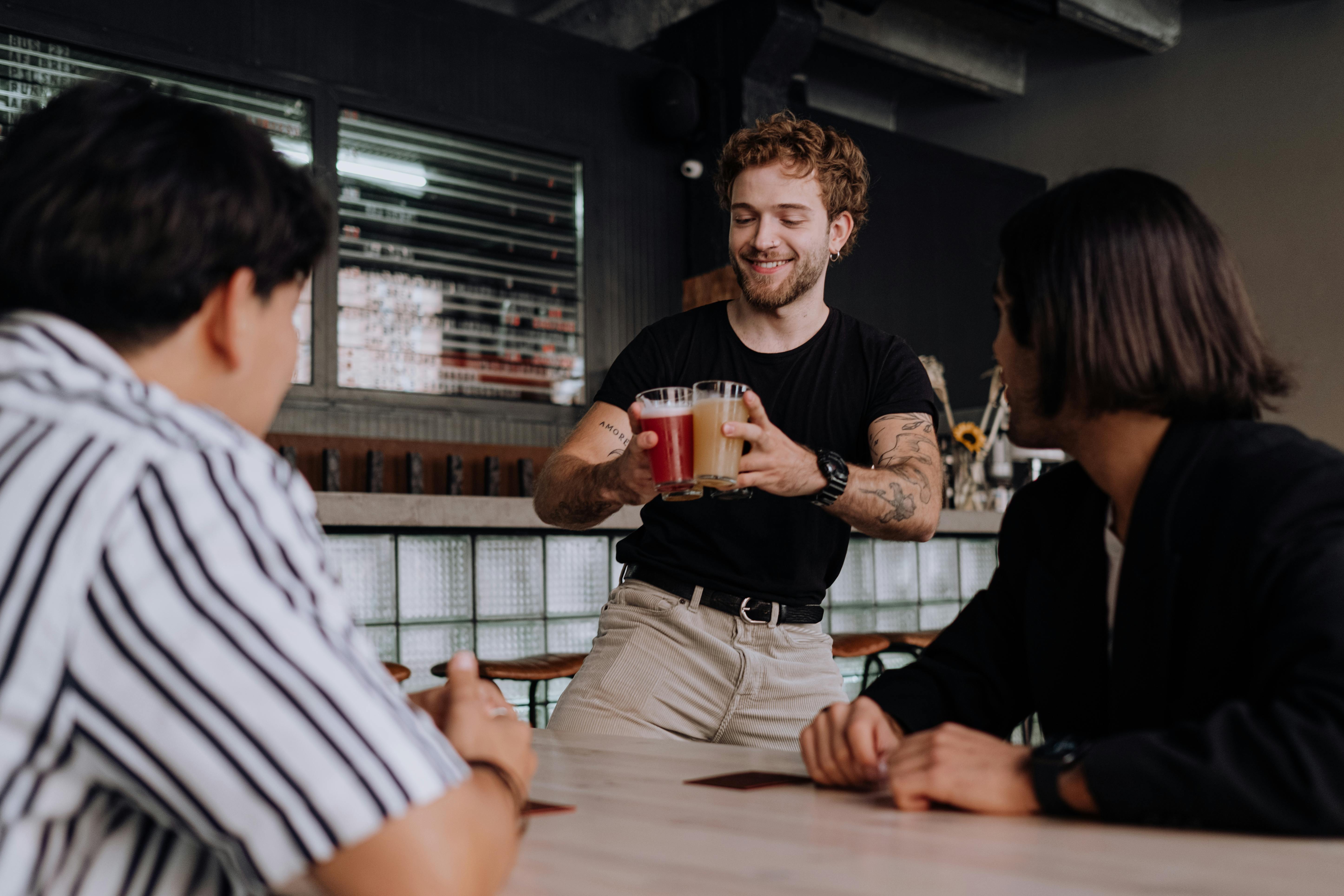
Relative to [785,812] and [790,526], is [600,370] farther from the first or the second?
[785,812]

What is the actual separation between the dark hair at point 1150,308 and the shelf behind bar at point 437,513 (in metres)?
2.00

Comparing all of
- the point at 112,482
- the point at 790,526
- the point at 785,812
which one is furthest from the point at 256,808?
the point at 790,526

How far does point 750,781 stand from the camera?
4.06ft

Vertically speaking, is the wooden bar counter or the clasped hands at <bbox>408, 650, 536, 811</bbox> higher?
the clasped hands at <bbox>408, 650, 536, 811</bbox>

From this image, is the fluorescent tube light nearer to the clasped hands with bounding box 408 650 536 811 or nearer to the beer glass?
the beer glass

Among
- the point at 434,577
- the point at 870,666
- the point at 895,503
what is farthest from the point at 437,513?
the point at 870,666

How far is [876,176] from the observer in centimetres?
671

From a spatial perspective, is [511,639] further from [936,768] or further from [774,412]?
[936,768]

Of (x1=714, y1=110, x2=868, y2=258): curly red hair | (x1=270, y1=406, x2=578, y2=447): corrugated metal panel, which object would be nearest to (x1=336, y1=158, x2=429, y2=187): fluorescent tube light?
(x1=270, y1=406, x2=578, y2=447): corrugated metal panel

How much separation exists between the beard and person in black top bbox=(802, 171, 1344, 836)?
869 mm

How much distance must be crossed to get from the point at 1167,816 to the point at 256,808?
2.37 ft

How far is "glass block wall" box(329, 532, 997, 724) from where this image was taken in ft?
11.4

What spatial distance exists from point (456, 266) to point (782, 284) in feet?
11.4

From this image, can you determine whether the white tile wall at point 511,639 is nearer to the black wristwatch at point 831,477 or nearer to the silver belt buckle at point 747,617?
the silver belt buckle at point 747,617
